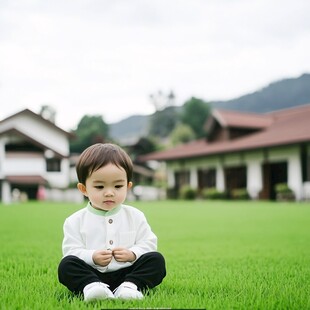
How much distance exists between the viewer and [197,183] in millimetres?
28406

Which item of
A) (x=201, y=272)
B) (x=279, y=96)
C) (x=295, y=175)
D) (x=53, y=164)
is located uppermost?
(x=279, y=96)

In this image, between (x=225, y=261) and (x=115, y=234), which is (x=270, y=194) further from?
(x=115, y=234)

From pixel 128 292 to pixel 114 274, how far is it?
319mm

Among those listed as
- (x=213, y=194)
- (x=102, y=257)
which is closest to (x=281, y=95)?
(x=213, y=194)

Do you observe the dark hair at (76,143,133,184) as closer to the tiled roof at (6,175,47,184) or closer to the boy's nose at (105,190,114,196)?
the boy's nose at (105,190,114,196)

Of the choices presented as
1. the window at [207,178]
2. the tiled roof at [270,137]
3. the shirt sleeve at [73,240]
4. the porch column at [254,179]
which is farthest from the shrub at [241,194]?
the shirt sleeve at [73,240]

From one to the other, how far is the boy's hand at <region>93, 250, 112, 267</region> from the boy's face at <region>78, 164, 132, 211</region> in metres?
0.25

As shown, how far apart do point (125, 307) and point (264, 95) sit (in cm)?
3178

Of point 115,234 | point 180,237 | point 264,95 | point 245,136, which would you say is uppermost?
point 264,95

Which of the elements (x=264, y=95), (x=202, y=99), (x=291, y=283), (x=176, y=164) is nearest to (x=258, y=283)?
(x=291, y=283)

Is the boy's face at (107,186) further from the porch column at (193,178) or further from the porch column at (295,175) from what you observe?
the porch column at (193,178)

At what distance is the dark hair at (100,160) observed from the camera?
9.12ft

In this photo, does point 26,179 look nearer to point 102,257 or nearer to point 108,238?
point 108,238

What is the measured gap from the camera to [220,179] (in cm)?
2666
